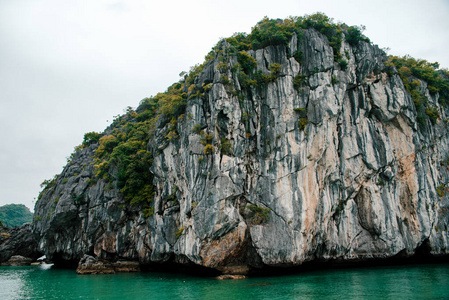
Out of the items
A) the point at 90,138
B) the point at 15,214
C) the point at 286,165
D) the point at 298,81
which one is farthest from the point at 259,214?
the point at 15,214

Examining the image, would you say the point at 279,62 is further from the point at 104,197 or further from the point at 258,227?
the point at 104,197

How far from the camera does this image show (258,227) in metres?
21.1

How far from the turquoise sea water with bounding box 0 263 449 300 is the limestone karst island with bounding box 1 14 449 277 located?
5.99 ft

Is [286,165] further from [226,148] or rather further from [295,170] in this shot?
[226,148]

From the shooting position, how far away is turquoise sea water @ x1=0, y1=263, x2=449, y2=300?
15336 mm

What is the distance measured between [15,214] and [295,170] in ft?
295

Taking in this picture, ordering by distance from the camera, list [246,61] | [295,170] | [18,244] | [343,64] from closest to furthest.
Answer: [295,170] → [246,61] → [343,64] → [18,244]

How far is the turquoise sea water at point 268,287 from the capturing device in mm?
15336

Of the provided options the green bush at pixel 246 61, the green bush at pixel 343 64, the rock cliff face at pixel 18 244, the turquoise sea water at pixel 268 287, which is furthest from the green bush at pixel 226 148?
the rock cliff face at pixel 18 244

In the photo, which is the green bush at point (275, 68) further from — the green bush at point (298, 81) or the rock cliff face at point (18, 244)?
the rock cliff face at point (18, 244)

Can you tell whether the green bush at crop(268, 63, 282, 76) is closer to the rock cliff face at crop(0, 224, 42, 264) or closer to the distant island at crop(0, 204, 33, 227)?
the rock cliff face at crop(0, 224, 42, 264)

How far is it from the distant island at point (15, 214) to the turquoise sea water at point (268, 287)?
6994 centimetres

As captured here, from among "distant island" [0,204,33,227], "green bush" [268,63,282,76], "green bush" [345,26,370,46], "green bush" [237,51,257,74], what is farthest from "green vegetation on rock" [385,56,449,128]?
"distant island" [0,204,33,227]

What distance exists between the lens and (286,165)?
2250cm
